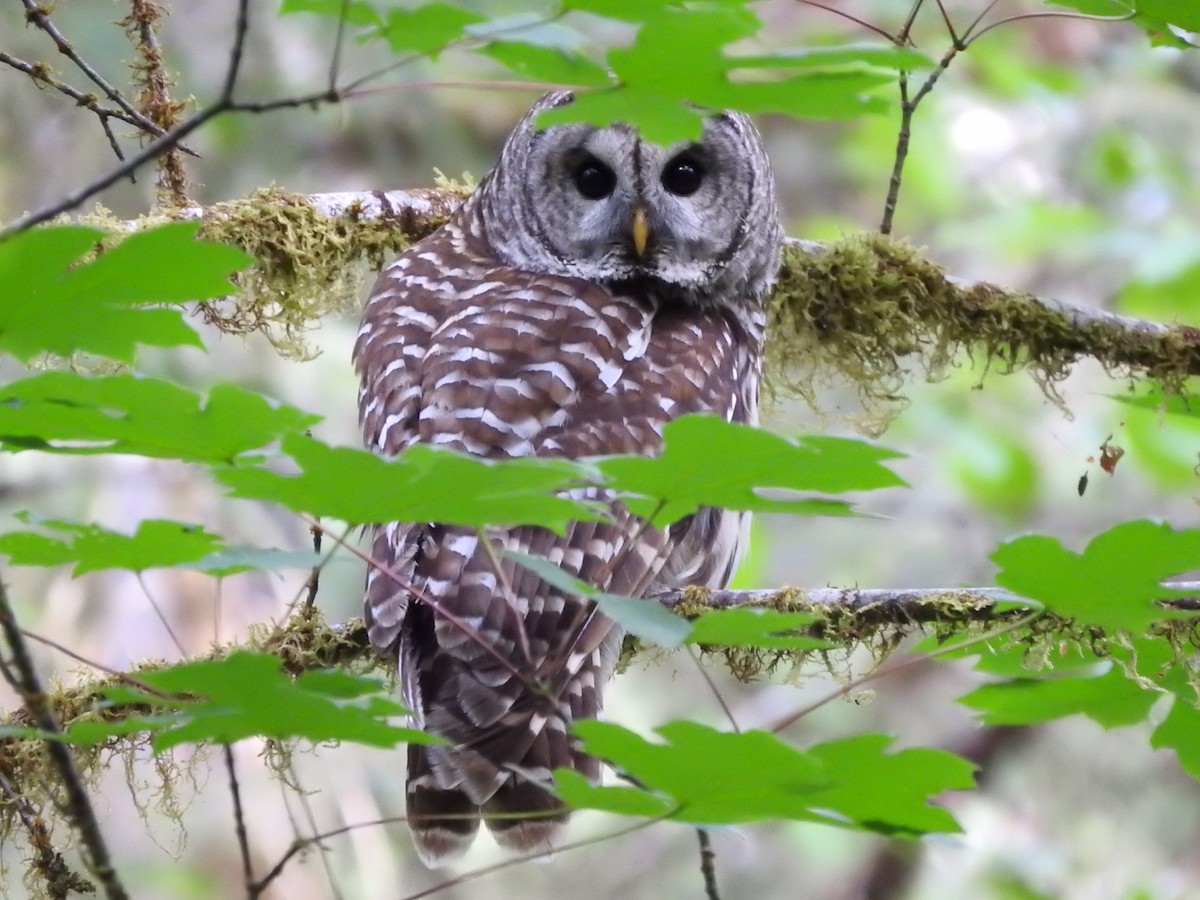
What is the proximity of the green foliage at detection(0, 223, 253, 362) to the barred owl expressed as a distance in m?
0.67

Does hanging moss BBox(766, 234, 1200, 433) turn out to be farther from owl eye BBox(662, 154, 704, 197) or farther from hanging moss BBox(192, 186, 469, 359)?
hanging moss BBox(192, 186, 469, 359)

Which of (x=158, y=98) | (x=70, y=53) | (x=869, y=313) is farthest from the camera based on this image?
(x=869, y=313)

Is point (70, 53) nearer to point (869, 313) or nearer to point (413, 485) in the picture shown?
point (413, 485)

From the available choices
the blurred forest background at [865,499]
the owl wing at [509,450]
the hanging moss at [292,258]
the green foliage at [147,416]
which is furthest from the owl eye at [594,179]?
the green foliage at [147,416]

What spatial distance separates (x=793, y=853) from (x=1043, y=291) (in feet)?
11.0

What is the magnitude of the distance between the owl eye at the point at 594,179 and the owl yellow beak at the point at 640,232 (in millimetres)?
176

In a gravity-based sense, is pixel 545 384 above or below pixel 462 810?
above

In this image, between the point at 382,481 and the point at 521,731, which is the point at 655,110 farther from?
the point at 521,731

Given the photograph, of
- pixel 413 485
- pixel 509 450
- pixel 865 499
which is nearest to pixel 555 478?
pixel 413 485

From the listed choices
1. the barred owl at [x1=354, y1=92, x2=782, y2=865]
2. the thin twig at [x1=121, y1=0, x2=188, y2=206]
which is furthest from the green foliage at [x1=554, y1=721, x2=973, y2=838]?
the thin twig at [x1=121, y1=0, x2=188, y2=206]

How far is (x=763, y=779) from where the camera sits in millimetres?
1172

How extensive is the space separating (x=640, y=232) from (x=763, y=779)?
2.45m

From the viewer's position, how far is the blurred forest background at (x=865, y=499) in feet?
15.6

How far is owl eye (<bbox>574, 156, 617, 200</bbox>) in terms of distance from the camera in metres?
3.67
